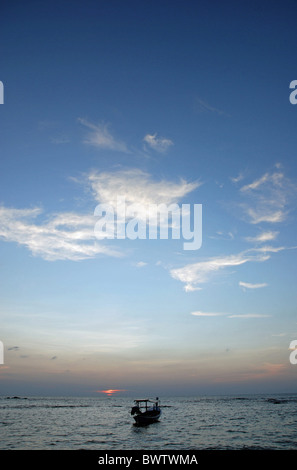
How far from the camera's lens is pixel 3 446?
1296 inches

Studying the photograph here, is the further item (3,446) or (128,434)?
(128,434)
